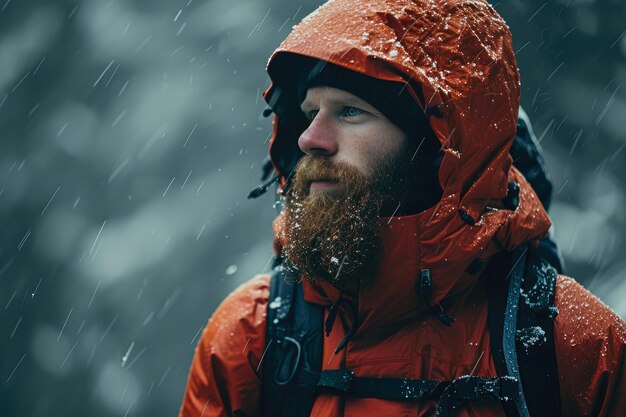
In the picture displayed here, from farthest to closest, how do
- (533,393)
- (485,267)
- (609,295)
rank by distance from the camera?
(609,295) → (485,267) → (533,393)

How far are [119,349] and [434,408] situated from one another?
583cm

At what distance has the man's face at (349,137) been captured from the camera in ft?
7.84

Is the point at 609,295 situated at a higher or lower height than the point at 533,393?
lower

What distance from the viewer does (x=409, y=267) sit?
2244 mm

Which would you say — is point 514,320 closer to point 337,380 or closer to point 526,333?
point 526,333

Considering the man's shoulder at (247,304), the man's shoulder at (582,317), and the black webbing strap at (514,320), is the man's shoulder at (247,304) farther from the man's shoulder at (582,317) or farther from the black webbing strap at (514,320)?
the man's shoulder at (582,317)

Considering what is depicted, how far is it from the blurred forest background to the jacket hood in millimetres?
4835

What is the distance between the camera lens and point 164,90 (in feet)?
24.3

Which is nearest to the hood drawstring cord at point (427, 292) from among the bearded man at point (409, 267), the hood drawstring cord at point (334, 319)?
the bearded man at point (409, 267)

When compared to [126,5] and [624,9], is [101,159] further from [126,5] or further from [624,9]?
[624,9]

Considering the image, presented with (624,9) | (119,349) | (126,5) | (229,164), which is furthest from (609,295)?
(126,5)

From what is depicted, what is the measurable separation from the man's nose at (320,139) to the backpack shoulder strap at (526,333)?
750 millimetres

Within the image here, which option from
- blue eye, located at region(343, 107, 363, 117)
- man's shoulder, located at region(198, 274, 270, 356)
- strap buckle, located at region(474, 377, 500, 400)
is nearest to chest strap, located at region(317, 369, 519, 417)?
strap buckle, located at region(474, 377, 500, 400)

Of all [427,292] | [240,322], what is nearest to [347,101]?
[427,292]
